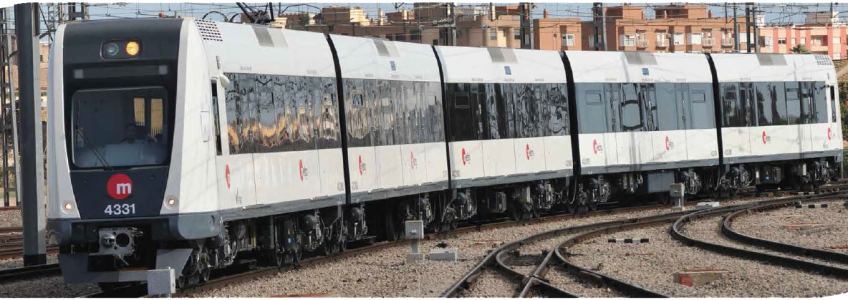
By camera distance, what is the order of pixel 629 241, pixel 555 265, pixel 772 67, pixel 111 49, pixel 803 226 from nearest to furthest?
1. pixel 111 49
2. pixel 555 265
3. pixel 629 241
4. pixel 803 226
5. pixel 772 67

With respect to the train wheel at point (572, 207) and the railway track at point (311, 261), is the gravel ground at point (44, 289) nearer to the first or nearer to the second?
the railway track at point (311, 261)

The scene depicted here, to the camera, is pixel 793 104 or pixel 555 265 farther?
pixel 793 104

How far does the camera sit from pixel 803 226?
2488 cm

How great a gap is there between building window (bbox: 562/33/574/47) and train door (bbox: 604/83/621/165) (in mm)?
79298

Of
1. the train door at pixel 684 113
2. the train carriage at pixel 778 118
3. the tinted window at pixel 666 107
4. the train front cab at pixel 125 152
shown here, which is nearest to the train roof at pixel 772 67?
the train carriage at pixel 778 118

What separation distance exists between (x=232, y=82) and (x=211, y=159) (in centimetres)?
136

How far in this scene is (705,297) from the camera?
14.6 metres

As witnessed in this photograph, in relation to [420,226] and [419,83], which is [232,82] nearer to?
[420,226]

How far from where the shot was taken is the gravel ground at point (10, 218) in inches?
1395

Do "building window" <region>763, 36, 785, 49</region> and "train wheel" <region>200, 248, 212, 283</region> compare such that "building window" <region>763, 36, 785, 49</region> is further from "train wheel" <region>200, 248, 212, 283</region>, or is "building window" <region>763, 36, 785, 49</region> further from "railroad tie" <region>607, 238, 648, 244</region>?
"train wheel" <region>200, 248, 212, 283</region>

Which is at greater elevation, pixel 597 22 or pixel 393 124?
pixel 597 22

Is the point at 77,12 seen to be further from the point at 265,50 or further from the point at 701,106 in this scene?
the point at 265,50

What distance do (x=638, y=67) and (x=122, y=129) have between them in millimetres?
18031

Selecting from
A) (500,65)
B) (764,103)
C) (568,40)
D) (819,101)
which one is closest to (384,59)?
(500,65)
